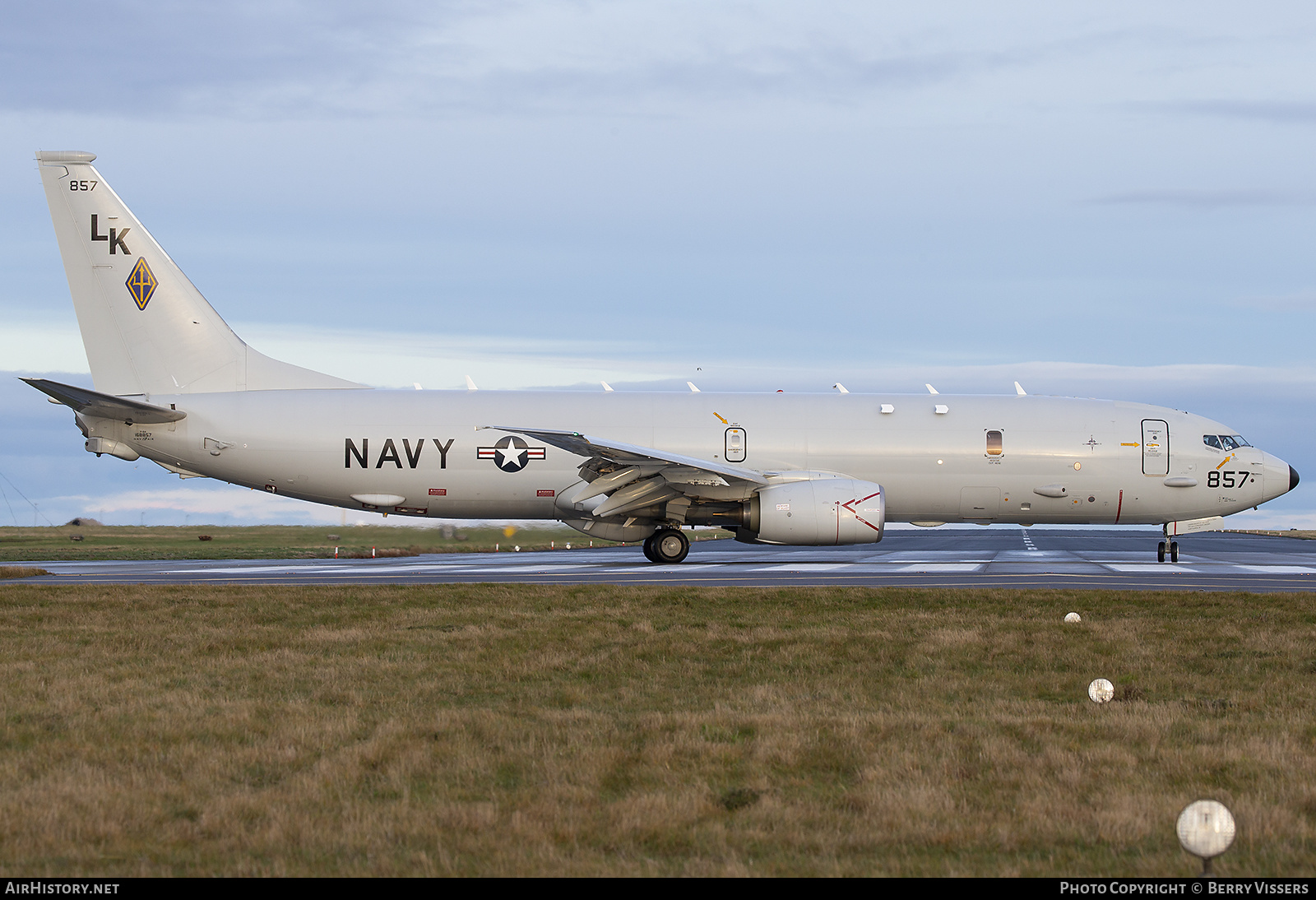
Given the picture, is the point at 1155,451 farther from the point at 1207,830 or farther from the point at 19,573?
the point at 19,573

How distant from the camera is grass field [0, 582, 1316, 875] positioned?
5.70 meters

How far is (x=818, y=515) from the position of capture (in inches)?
988

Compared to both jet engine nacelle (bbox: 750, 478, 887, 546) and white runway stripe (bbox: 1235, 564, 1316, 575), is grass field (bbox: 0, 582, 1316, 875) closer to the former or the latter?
jet engine nacelle (bbox: 750, 478, 887, 546)

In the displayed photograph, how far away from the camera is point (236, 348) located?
1113 inches

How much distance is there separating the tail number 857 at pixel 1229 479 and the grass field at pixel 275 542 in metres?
16.1

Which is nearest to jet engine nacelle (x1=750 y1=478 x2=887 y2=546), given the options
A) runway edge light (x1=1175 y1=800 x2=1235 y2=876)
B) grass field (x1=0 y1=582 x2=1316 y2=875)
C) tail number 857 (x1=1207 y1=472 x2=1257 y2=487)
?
tail number 857 (x1=1207 y1=472 x2=1257 y2=487)

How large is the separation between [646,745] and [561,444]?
59.6 feet

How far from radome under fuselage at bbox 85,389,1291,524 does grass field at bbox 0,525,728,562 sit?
273 centimetres

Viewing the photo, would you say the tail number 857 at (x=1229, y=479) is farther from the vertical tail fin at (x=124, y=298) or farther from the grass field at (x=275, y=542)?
the vertical tail fin at (x=124, y=298)

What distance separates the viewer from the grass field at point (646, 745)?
18.7 ft

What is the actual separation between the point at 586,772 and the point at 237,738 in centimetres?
274

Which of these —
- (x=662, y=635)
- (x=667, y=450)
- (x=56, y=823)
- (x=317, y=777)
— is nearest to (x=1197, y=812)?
(x=317, y=777)

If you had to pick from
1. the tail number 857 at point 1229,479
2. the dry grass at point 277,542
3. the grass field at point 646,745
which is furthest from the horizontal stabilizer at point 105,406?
the tail number 857 at point 1229,479
